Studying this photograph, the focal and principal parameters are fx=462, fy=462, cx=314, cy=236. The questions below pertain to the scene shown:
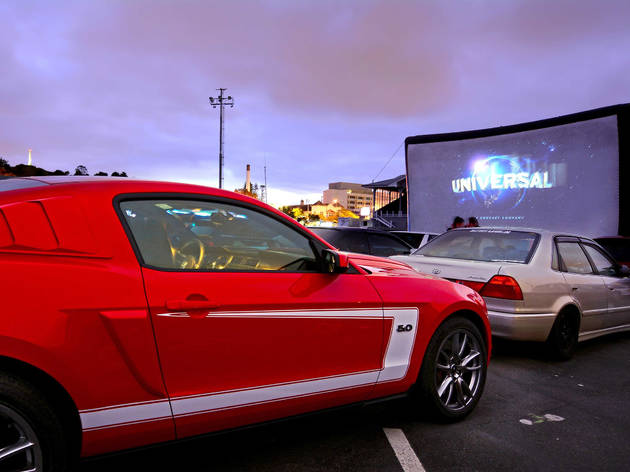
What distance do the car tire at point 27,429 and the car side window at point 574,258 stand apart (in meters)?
5.04

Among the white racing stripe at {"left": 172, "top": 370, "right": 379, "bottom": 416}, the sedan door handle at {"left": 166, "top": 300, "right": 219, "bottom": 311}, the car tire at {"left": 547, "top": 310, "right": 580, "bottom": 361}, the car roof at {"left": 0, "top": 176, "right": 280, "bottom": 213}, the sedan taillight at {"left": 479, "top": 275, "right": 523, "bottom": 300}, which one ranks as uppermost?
the car roof at {"left": 0, "top": 176, "right": 280, "bottom": 213}

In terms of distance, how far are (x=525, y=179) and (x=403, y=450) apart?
14.6m

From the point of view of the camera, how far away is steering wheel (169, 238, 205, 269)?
221cm

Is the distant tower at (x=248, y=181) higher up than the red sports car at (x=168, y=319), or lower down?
higher up

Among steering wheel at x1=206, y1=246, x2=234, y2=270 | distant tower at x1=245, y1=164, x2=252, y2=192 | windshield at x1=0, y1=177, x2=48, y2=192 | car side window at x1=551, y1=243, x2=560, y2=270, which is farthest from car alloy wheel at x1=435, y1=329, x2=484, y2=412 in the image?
distant tower at x1=245, y1=164, x2=252, y2=192

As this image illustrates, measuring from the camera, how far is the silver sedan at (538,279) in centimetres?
456

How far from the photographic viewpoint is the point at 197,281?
213cm

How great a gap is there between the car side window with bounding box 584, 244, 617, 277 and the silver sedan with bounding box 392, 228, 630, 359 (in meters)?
0.01

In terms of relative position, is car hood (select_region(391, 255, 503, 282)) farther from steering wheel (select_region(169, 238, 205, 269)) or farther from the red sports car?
steering wheel (select_region(169, 238, 205, 269))

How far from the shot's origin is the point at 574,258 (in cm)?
536

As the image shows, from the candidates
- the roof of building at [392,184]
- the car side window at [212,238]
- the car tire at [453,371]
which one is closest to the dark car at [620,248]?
the car tire at [453,371]

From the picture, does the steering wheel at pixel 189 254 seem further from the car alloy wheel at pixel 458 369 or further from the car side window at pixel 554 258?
the car side window at pixel 554 258

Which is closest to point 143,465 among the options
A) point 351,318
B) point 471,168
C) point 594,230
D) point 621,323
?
point 351,318

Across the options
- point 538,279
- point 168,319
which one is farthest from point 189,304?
point 538,279
